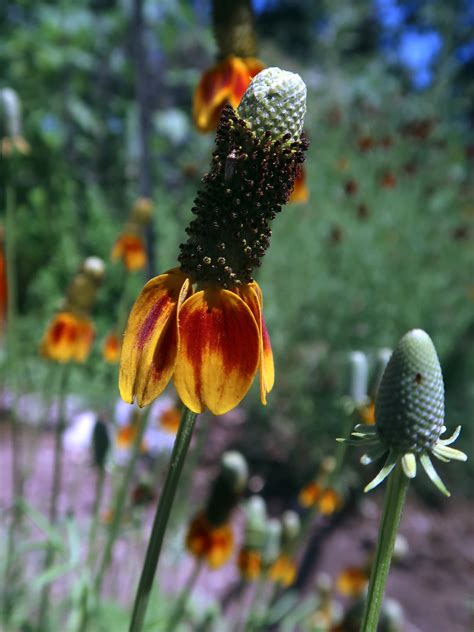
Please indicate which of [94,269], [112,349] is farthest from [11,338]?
[112,349]

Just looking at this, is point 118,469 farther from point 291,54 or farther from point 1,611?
point 291,54

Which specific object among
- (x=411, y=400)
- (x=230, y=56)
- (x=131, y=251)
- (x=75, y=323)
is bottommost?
(x=411, y=400)

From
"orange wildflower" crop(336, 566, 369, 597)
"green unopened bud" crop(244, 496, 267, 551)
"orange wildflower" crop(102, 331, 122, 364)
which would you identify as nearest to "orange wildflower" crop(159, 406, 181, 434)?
"orange wildflower" crop(102, 331, 122, 364)

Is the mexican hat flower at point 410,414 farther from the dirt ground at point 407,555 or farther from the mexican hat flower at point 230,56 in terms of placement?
the dirt ground at point 407,555

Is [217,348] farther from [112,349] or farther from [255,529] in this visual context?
[112,349]

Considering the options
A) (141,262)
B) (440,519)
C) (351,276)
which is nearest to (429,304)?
(351,276)
